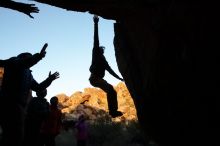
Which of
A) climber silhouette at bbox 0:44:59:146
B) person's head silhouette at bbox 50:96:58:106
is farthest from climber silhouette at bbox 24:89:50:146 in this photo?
climber silhouette at bbox 0:44:59:146

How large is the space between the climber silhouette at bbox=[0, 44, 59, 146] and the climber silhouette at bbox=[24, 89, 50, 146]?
6.32 ft

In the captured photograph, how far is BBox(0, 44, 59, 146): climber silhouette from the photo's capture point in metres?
6.23

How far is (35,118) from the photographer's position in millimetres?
8680

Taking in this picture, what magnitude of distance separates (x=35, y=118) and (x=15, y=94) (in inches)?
95.0

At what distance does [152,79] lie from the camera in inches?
326

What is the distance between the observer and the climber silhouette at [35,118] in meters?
8.48

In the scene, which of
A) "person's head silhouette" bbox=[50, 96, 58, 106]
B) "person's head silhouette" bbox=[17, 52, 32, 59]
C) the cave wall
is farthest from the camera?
"person's head silhouette" bbox=[50, 96, 58, 106]

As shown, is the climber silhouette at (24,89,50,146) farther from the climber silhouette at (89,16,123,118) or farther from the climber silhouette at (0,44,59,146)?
the climber silhouette at (0,44,59,146)

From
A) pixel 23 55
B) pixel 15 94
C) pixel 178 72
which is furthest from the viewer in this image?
→ pixel 178 72

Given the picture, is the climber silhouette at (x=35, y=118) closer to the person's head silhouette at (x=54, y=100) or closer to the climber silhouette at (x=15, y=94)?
the person's head silhouette at (x=54, y=100)

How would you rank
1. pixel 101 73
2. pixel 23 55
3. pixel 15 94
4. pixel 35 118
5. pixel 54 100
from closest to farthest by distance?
pixel 15 94 → pixel 23 55 → pixel 35 118 → pixel 101 73 → pixel 54 100

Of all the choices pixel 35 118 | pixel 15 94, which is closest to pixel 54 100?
pixel 35 118

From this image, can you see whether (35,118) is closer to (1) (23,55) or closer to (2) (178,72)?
(1) (23,55)

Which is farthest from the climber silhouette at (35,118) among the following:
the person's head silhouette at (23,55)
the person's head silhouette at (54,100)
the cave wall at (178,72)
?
the cave wall at (178,72)
